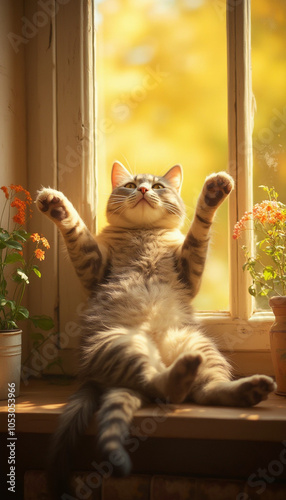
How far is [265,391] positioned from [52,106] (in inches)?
48.5

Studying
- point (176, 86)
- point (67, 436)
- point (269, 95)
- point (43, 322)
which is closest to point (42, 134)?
point (176, 86)

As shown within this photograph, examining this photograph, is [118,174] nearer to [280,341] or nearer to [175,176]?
[175,176]

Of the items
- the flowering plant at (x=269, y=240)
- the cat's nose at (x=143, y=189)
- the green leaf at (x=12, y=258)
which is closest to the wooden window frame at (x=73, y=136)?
the flowering plant at (x=269, y=240)

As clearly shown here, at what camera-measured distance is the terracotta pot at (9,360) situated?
126 cm

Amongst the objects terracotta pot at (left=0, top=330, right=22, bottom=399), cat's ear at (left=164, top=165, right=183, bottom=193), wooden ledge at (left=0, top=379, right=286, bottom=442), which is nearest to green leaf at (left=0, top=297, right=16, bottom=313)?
terracotta pot at (left=0, top=330, right=22, bottom=399)

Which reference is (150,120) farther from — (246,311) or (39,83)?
(246,311)

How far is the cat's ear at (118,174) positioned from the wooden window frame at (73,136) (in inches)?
2.8

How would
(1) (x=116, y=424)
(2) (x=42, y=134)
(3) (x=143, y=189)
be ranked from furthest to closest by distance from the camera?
(2) (x=42, y=134) < (3) (x=143, y=189) < (1) (x=116, y=424)

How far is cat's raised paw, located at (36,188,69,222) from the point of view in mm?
1362

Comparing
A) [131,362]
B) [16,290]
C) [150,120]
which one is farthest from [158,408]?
[150,120]

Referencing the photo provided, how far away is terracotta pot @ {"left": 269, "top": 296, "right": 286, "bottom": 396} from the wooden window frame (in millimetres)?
258

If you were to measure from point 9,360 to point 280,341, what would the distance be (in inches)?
31.0

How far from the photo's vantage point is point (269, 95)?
1615 millimetres

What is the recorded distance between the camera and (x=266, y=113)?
1.62 m
